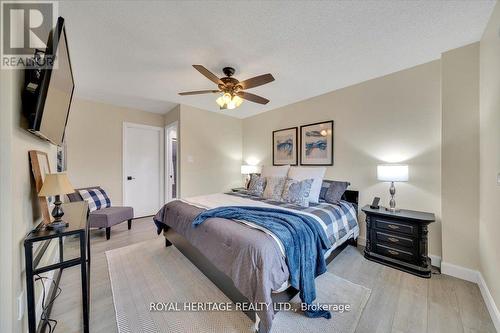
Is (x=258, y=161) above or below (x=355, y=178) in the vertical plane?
above

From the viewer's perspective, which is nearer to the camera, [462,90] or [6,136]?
[6,136]

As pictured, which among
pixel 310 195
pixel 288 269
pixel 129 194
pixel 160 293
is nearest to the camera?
pixel 288 269

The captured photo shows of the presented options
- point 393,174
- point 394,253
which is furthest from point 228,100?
point 394,253

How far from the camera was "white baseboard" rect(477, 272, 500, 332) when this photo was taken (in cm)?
141

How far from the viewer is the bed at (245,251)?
1306 mm

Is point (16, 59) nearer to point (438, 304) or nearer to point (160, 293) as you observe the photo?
point (160, 293)

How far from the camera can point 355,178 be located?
2994 mm

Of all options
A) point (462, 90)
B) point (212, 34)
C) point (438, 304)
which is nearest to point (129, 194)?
point (212, 34)

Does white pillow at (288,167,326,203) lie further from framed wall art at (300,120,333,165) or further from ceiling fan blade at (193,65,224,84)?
ceiling fan blade at (193,65,224,84)

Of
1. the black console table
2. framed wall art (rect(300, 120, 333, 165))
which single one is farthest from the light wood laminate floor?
framed wall art (rect(300, 120, 333, 165))

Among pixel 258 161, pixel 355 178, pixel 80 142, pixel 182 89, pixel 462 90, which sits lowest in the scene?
pixel 355 178

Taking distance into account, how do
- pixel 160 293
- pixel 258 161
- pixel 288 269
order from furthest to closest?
pixel 258 161
pixel 160 293
pixel 288 269

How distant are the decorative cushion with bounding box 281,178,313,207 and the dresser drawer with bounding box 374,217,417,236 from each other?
887 millimetres

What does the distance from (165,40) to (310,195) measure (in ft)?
8.27
